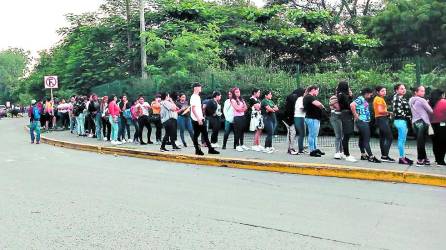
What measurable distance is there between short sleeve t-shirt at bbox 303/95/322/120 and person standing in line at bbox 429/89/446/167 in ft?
7.97

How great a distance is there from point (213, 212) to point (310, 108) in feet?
17.1

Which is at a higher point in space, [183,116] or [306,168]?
[183,116]

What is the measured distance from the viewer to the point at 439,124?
980 centimetres

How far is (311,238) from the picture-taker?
541cm

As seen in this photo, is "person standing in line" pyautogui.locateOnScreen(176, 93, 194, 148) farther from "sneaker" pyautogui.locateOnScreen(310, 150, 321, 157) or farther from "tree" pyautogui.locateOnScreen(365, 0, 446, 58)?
"tree" pyautogui.locateOnScreen(365, 0, 446, 58)

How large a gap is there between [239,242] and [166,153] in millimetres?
7599

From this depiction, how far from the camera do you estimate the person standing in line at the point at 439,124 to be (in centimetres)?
977

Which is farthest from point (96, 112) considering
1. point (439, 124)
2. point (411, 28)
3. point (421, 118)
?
point (411, 28)

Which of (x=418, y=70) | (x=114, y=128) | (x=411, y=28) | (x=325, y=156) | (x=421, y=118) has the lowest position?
(x=325, y=156)

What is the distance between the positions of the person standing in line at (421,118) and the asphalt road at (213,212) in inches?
67.5

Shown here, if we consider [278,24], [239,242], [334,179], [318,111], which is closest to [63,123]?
[278,24]

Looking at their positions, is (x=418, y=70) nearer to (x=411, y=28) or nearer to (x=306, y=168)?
(x=306, y=168)

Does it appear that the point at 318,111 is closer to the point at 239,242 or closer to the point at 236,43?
the point at 239,242

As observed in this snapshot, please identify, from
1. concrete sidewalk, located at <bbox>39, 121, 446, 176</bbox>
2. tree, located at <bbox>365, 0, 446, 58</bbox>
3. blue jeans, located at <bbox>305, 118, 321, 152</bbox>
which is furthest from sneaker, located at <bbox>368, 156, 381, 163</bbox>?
tree, located at <bbox>365, 0, 446, 58</bbox>
